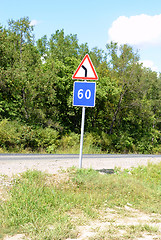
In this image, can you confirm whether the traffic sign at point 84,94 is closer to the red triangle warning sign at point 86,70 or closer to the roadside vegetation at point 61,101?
the red triangle warning sign at point 86,70

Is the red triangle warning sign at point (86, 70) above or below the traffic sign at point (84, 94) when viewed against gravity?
above

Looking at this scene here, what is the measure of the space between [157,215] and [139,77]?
2500 cm

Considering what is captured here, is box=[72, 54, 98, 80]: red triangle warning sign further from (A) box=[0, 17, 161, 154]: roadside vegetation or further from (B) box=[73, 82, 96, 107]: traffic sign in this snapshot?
(A) box=[0, 17, 161, 154]: roadside vegetation

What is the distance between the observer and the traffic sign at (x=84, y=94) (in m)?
7.82

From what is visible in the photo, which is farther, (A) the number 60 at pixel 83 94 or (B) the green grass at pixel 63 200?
(A) the number 60 at pixel 83 94

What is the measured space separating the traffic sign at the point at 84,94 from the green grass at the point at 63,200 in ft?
6.26

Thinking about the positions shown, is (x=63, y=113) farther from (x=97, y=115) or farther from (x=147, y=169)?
(x=147, y=169)

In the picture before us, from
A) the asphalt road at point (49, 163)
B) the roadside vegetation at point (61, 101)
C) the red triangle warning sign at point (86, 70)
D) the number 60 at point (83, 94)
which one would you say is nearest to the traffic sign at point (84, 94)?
the number 60 at point (83, 94)

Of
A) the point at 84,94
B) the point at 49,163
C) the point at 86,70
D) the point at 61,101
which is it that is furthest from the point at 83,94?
the point at 61,101

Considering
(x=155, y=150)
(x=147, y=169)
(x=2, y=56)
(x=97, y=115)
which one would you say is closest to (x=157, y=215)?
(x=147, y=169)

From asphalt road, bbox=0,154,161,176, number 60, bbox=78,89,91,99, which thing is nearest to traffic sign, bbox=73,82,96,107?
number 60, bbox=78,89,91,99

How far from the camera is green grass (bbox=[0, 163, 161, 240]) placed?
4.41 meters

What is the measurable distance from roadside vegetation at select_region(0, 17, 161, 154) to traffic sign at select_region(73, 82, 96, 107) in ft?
32.5

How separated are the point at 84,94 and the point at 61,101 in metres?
17.1
